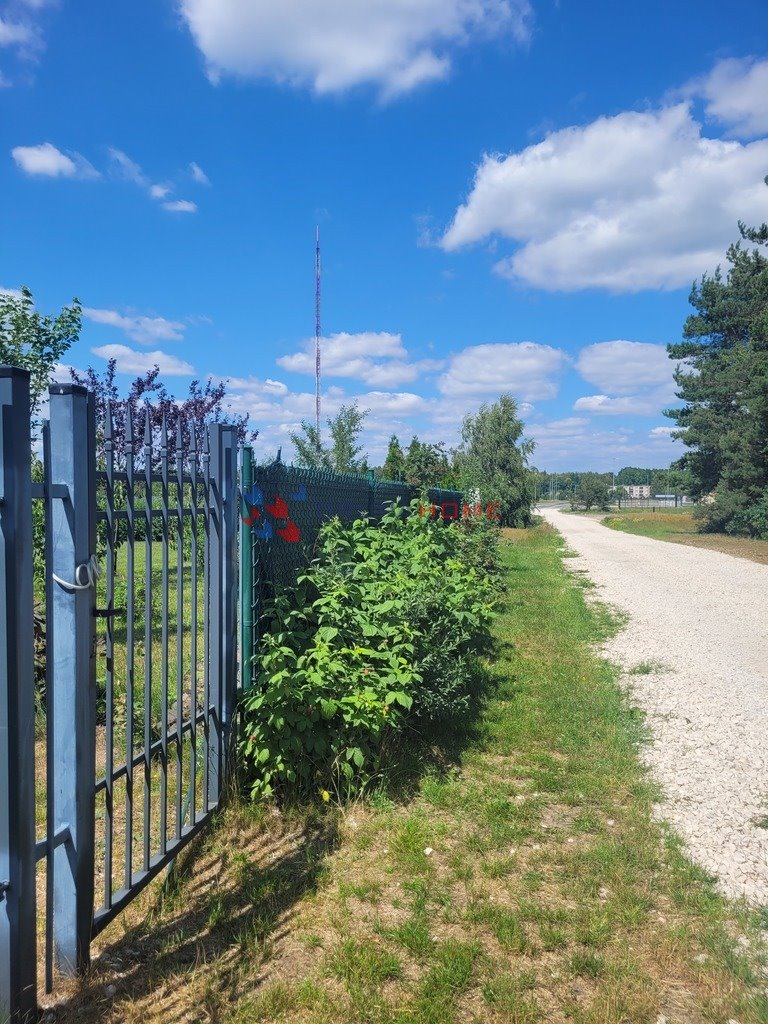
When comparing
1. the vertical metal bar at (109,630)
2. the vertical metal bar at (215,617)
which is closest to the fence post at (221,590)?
the vertical metal bar at (215,617)

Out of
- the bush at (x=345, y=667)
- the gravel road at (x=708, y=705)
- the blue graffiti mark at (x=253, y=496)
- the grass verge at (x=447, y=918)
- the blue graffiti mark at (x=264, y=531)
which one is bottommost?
the gravel road at (x=708, y=705)

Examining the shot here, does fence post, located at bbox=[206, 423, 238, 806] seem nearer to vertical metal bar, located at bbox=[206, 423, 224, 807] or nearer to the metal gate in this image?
vertical metal bar, located at bbox=[206, 423, 224, 807]

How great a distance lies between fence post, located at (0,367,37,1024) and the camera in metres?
1.89

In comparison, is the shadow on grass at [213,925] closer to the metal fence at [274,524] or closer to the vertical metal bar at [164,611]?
the vertical metal bar at [164,611]

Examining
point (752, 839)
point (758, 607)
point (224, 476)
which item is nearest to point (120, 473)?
point (224, 476)

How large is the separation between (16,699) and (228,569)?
1549mm

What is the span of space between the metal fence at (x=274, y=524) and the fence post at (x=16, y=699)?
5.32 ft

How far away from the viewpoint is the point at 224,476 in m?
3.37

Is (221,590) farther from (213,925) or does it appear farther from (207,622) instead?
(213,925)

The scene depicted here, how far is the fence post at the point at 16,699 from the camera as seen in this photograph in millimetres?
1889

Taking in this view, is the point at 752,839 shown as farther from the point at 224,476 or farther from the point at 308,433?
the point at 308,433

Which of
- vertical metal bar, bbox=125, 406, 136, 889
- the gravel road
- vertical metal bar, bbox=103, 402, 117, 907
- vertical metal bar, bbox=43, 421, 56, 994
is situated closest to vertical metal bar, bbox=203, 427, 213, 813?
vertical metal bar, bbox=125, 406, 136, 889

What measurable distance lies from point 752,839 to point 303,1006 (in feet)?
7.76

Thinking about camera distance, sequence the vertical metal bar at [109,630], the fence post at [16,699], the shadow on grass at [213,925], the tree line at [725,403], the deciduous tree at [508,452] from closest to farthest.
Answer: the fence post at [16,699] < the shadow on grass at [213,925] < the vertical metal bar at [109,630] < the tree line at [725,403] < the deciduous tree at [508,452]
